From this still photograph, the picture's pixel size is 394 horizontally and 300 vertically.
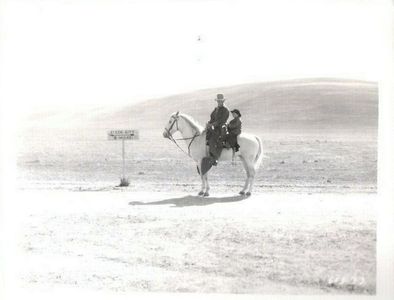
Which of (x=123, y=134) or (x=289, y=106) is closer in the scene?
(x=289, y=106)

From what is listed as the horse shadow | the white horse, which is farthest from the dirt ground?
the white horse

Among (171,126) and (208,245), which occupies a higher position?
(171,126)

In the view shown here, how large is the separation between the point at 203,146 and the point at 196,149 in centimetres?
8

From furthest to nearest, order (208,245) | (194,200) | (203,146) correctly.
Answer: (203,146), (194,200), (208,245)

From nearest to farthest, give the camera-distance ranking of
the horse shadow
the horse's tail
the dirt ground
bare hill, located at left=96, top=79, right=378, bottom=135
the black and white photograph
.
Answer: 1. the dirt ground
2. the black and white photograph
3. bare hill, located at left=96, top=79, right=378, bottom=135
4. the horse shadow
5. the horse's tail

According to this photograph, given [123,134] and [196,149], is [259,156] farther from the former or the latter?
[123,134]

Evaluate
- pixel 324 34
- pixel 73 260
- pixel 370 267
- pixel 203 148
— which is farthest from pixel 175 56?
pixel 370 267

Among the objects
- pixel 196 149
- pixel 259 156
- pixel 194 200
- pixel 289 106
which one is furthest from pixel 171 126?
pixel 289 106

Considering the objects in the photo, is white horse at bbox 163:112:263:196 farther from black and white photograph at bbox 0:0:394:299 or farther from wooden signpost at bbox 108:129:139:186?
wooden signpost at bbox 108:129:139:186

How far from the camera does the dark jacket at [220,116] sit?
5.68 metres

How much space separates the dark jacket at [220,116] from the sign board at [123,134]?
0.80 meters

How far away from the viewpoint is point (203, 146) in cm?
582

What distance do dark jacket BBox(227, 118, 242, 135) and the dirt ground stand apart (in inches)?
24.8

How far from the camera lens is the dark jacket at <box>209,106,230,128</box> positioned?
5676 millimetres
